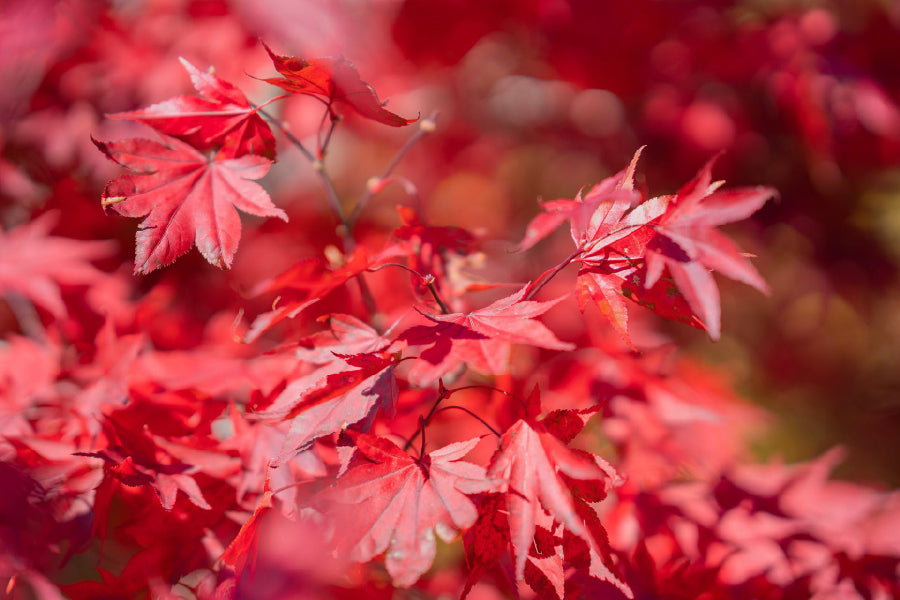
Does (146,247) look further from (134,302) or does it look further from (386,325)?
(134,302)

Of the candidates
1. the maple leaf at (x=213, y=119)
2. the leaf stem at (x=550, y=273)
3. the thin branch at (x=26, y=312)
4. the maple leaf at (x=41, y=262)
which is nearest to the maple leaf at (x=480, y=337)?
the leaf stem at (x=550, y=273)

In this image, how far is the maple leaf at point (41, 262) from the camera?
1.00 meters

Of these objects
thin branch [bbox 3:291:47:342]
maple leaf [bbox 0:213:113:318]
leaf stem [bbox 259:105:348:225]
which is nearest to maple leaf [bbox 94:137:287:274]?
leaf stem [bbox 259:105:348:225]

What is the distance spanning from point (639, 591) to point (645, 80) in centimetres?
132

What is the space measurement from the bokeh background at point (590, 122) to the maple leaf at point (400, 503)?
400 millimetres

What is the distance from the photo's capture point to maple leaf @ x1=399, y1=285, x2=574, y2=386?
0.46 metres

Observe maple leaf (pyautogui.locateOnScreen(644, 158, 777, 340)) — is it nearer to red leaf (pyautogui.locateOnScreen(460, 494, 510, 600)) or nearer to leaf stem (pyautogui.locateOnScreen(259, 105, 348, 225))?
red leaf (pyautogui.locateOnScreen(460, 494, 510, 600))

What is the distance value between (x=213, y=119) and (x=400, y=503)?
0.46m

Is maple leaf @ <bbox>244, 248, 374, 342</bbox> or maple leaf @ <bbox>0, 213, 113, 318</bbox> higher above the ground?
maple leaf @ <bbox>244, 248, 374, 342</bbox>

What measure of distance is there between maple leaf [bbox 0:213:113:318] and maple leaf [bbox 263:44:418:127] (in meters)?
0.75

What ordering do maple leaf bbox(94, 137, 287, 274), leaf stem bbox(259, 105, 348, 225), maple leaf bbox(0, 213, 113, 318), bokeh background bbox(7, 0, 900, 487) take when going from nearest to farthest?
maple leaf bbox(94, 137, 287, 274), leaf stem bbox(259, 105, 348, 225), maple leaf bbox(0, 213, 113, 318), bokeh background bbox(7, 0, 900, 487)

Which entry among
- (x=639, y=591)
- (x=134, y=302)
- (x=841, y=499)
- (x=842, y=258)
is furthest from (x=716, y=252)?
(x=842, y=258)

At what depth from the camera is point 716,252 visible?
0.44 metres

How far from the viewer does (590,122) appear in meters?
1.74
